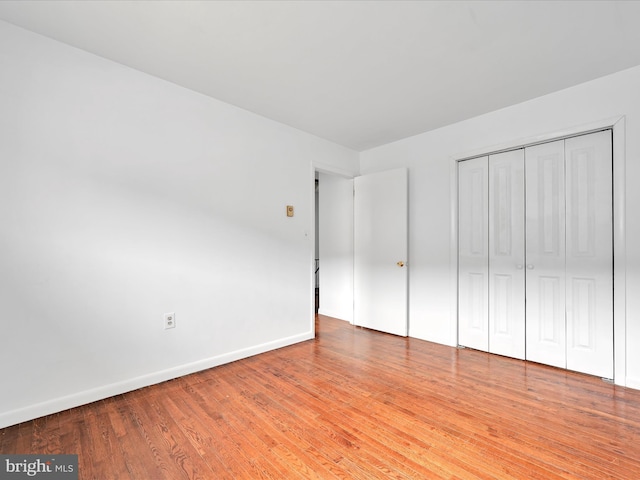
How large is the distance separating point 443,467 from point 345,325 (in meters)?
2.86

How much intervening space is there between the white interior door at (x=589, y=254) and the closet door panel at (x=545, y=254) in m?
0.06

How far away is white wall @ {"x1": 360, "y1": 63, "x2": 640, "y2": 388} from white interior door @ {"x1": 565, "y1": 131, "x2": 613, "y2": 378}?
133mm

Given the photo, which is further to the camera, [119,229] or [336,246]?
[336,246]

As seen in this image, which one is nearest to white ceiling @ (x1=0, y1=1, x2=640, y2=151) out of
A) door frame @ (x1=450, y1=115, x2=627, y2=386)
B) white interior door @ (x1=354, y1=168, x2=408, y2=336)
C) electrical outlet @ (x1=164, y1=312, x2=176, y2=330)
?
door frame @ (x1=450, y1=115, x2=627, y2=386)

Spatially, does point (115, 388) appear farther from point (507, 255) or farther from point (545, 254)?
point (545, 254)

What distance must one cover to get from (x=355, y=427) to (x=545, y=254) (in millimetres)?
2380

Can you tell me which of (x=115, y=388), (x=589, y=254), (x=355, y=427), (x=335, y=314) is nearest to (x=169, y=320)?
(x=115, y=388)

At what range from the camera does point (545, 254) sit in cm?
287

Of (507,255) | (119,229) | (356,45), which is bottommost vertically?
(507,255)

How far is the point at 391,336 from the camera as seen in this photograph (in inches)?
153

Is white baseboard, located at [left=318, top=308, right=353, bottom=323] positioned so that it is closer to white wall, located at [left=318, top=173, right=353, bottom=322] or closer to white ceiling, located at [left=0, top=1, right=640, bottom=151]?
white wall, located at [left=318, top=173, right=353, bottom=322]

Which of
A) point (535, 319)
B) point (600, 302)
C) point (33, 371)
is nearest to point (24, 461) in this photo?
point (33, 371)

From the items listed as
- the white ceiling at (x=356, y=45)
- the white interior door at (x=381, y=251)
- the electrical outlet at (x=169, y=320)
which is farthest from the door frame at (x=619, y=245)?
the electrical outlet at (x=169, y=320)

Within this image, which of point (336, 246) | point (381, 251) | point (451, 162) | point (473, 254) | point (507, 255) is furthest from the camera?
point (336, 246)
